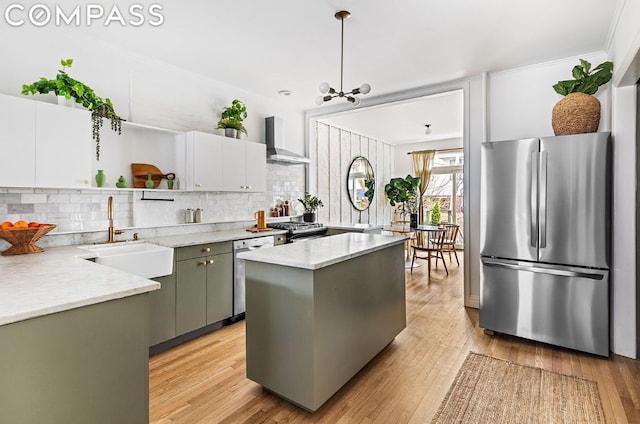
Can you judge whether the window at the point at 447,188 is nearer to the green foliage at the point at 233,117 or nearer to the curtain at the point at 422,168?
the curtain at the point at 422,168

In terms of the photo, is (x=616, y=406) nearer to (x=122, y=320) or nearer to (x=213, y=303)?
(x=122, y=320)

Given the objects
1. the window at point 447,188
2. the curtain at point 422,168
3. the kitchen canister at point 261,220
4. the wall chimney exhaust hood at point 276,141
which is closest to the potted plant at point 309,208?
the wall chimney exhaust hood at point 276,141

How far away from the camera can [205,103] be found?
3.95 meters

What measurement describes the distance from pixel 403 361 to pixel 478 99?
9.80ft

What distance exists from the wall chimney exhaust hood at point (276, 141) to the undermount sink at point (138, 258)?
2049 mm

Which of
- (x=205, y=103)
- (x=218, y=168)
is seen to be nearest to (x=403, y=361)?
(x=218, y=168)

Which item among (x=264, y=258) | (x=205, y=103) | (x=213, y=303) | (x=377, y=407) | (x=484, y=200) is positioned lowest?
(x=377, y=407)

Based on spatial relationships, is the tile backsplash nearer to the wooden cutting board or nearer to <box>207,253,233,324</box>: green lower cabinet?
the wooden cutting board

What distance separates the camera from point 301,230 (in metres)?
4.30

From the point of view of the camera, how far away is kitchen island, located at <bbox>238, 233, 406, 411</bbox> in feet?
6.56

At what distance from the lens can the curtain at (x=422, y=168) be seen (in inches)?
331

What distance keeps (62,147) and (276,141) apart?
251cm

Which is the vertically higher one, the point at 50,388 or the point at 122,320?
the point at 122,320

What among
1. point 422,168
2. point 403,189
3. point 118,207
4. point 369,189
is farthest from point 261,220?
point 422,168
